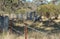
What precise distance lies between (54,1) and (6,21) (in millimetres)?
30595

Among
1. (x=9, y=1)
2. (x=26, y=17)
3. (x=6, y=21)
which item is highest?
(x=9, y=1)

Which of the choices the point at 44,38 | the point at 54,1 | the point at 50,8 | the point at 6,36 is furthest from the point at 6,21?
the point at 54,1

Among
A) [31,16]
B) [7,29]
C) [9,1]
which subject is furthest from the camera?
[31,16]

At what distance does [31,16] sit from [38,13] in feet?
11.4

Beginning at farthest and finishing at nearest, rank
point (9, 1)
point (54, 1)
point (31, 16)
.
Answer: point (54, 1), point (31, 16), point (9, 1)

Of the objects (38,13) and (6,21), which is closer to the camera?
(6,21)

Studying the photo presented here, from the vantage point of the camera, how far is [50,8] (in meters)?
34.6

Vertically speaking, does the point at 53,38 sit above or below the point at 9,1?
below

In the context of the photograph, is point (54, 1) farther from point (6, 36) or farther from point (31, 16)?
point (6, 36)

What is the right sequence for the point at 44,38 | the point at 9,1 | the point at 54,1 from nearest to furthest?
the point at 44,38 → the point at 9,1 → the point at 54,1

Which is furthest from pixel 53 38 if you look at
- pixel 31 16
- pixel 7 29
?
pixel 31 16

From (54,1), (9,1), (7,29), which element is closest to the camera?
(7,29)

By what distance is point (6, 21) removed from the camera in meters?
14.0

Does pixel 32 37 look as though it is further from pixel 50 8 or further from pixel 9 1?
pixel 50 8
